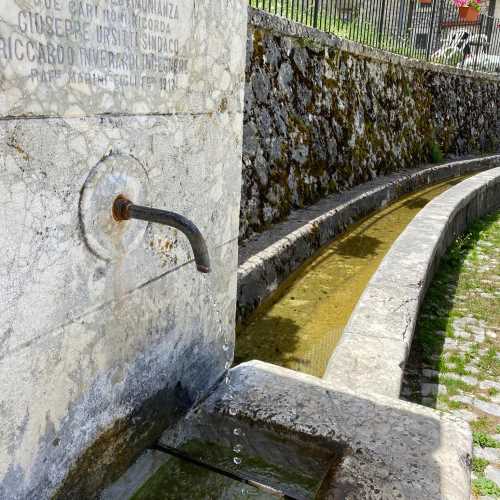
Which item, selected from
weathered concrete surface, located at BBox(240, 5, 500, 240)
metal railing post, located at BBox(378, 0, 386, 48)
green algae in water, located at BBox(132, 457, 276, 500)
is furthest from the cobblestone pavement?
metal railing post, located at BBox(378, 0, 386, 48)

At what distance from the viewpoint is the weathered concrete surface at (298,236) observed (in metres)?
3.95

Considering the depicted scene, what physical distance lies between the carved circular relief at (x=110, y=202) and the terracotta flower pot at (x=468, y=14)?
13470 mm

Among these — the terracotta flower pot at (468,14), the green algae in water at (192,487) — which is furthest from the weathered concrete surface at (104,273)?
the terracotta flower pot at (468,14)

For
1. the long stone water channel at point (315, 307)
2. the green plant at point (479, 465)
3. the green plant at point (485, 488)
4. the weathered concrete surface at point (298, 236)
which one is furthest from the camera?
the weathered concrete surface at point (298, 236)

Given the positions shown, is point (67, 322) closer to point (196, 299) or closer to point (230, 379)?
point (196, 299)

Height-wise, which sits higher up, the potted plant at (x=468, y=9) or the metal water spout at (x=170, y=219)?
the potted plant at (x=468, y=9)

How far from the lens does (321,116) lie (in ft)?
22.1

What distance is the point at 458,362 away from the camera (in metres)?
3.32

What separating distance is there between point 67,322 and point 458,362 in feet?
8.75

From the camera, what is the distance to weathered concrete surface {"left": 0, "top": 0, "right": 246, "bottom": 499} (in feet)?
3.86

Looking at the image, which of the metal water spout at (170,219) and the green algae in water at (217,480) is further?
the green algae in water at (217,480)

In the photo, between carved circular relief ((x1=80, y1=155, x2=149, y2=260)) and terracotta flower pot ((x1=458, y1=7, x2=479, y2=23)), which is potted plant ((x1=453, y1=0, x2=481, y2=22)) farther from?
carved circular relief ((x1=80, y1=155, x2=149, y2=260))

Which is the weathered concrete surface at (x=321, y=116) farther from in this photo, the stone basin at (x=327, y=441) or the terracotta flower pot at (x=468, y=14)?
the terracotta flower pot at (x=468, y=14)

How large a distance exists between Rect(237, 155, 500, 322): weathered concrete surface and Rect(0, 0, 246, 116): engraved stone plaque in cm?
219
